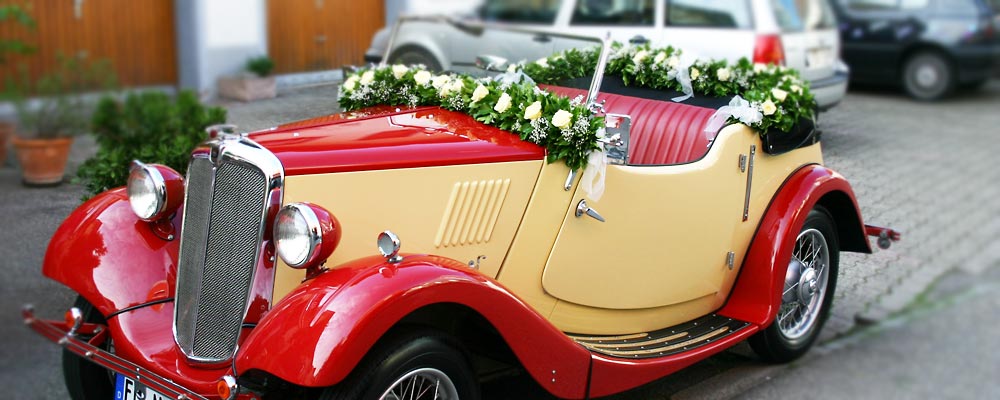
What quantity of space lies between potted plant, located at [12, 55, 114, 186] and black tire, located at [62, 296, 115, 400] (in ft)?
3.22

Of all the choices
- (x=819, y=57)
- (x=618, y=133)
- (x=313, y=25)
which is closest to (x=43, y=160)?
(x=618, y=133)

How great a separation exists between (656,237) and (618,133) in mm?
508

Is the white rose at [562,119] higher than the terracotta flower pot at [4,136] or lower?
higher

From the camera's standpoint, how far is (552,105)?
10.8 ft

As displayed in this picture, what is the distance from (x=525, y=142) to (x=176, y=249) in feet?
4.36

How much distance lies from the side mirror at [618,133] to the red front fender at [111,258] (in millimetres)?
1660

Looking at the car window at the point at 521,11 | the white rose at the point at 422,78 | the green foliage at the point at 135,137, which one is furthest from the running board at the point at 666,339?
the car window at the point at 521,11

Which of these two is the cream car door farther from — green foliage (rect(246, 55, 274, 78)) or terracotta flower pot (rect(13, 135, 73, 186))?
green foliage (rect(246, 55, 274, 78))

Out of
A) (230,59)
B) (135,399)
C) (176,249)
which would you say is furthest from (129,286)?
(230,59)

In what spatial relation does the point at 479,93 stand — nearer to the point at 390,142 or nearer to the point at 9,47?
the point at 390,142

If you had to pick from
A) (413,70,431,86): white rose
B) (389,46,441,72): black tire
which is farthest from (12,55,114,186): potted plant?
(413,70,431,86): white rose

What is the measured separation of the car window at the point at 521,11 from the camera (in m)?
8.86

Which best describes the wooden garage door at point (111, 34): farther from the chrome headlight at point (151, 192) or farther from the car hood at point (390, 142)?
the car hood at point (390, 142)

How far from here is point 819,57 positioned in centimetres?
801
